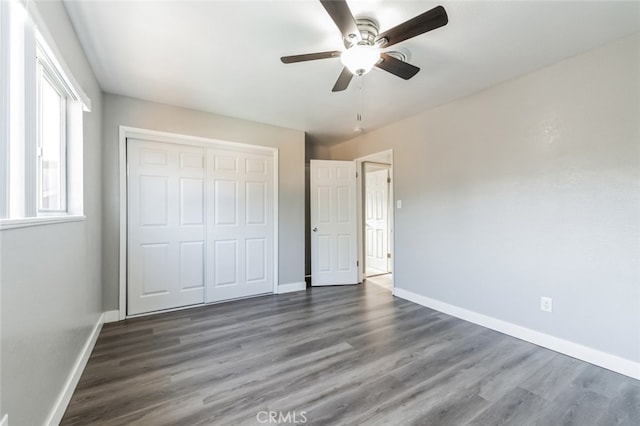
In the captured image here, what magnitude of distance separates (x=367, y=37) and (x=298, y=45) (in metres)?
0.54

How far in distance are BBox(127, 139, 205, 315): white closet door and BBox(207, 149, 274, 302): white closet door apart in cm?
14

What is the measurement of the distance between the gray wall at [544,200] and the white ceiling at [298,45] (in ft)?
0.86

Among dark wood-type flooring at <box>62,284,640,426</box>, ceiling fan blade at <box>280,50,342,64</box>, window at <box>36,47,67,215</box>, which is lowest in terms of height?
dark wood-type flooring at <box>62,284,640,426</box>

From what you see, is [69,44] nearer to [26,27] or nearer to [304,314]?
[26,27]

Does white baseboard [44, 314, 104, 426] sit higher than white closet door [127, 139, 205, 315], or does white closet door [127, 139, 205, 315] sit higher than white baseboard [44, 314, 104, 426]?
white closet door [127, 139, 205, 315]

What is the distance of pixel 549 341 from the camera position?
86.4 inches

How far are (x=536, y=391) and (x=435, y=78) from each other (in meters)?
2.54

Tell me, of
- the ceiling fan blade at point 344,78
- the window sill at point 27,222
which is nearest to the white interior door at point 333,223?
the ceiling fan blade at point 344,78

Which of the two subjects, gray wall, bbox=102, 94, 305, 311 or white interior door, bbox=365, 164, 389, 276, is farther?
white interior door, bbox=365, 164, 389, 276

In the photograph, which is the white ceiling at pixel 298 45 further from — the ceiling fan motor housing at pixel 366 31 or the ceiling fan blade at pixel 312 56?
the ceiling fan blade at pixel 312 56

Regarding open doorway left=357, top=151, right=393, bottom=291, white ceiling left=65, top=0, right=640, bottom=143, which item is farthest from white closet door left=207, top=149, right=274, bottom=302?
open doorway left=357, top=151, right=393, bottom=291

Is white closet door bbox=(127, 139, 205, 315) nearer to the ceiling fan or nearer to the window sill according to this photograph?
A: the window sill

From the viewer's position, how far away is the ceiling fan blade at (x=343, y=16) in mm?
1224

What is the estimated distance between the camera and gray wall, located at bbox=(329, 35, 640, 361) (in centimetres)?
187
